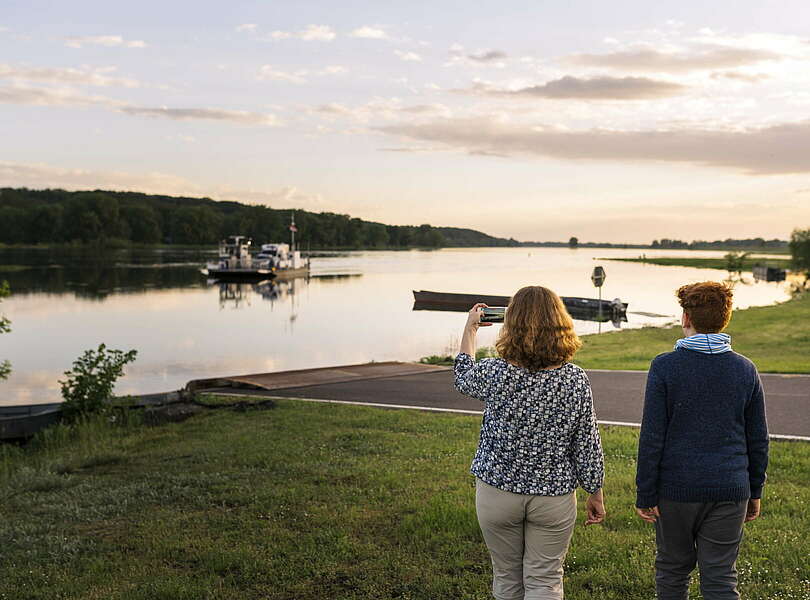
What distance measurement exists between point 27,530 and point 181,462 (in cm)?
241

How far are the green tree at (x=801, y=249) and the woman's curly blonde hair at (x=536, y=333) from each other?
77.2 m

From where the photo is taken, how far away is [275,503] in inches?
276

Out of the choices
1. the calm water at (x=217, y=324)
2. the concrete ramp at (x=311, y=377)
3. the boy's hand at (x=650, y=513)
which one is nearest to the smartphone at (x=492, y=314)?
the boy's hand at (x=650, y=513)

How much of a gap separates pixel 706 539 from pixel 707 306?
1131 mm

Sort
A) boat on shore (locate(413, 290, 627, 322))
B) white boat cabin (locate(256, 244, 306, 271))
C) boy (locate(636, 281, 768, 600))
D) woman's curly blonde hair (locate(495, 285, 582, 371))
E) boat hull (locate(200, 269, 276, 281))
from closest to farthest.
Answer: woman's curly blonde hair (locate(495, 285, 582, 371)) < boy (locate(636, 281, 768, 600)) < boat on shore (locate(413, 290, 627, 322)) < boat hull (locate(200, 269, 276, 281)) < white boat cabin (locate(256, 244, 306, 271))

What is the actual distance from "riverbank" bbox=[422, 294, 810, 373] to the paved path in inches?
85.1

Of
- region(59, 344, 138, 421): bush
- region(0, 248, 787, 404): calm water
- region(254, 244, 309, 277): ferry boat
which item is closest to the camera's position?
region(59, 344, 138, 421): bush

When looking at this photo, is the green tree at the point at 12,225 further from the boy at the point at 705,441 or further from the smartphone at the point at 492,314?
the boy at the point at 705,441

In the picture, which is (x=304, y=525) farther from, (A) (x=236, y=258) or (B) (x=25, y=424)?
(A) (x=236, y=258)

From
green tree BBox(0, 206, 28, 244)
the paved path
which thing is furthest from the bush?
green tree BBox(0, 206, 28, 244)

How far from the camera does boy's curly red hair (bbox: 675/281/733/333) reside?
3521mm

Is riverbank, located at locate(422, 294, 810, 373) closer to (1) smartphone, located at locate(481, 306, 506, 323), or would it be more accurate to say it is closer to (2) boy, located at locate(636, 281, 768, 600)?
(2) boy, located at locate(636, 281, 768, 600)

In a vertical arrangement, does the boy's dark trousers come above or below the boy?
below

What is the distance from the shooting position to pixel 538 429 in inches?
137
